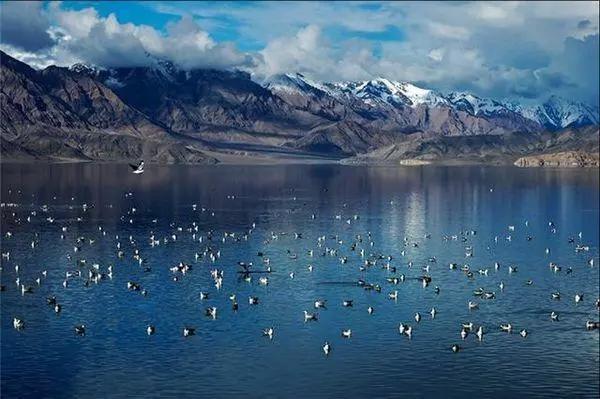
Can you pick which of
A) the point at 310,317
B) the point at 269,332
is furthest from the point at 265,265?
the point at 269,332

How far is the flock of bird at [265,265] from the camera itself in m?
75.1

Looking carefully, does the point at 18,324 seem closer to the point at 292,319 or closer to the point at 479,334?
the point at 292,319

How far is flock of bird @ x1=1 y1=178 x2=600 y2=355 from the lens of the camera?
7506cm

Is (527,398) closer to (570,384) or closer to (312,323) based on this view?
(570,384)

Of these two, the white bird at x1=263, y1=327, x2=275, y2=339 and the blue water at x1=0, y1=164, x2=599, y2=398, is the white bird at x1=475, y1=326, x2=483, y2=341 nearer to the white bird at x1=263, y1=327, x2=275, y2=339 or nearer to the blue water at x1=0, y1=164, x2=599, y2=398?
the blue water at x1=0, y1=164, x2=599, y2=398

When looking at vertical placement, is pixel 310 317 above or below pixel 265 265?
below

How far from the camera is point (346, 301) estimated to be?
268 ft

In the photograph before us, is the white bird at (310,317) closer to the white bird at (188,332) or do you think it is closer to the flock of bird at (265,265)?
the flock of bird at (265,265)

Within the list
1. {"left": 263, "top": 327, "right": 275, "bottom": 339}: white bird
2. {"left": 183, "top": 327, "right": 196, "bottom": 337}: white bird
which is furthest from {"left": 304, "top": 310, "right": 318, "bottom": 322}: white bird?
{"left": 183, "top": 327, "right": 196, "bottom": 337}: white bird

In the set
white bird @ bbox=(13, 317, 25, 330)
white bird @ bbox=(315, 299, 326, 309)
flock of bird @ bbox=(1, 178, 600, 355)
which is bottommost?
white bird @ bbox=(13, 317, 25, 330)

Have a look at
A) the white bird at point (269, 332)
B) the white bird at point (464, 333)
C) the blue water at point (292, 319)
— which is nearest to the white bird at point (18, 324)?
the blue water at point (292, 319)

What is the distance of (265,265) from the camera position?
101 meters

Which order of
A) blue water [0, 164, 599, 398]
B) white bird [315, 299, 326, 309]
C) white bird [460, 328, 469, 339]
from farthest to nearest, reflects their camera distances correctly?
white bird [315, 299, 326, 309] → white bird [460, 328, 469, 339] → blue water [0, 164, 599, 398]

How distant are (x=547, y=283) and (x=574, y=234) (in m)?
46.4
